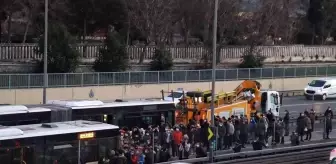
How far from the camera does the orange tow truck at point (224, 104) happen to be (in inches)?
1203

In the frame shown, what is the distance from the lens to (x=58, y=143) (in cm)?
1897

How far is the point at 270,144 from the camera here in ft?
91.6

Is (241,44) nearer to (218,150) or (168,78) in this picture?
(168,78)

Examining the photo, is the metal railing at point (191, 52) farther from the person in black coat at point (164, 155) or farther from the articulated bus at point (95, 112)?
the person in black coat at point (164, 155)

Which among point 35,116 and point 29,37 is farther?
point 29,37

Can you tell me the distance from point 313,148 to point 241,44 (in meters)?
39.0

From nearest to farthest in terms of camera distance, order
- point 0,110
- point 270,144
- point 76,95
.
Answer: point 0,110 → point 270,144 → point 76,95

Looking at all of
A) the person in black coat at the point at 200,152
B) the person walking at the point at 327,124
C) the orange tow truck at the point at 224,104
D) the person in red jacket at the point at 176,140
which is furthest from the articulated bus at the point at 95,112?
the person walking at the point at 327,124

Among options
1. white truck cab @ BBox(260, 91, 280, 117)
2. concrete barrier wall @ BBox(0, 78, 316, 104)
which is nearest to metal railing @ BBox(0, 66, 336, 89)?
concrete barrier wall @ BBox(0, 78, 316, 104)

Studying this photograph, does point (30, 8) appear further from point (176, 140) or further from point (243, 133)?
point (176, 140)

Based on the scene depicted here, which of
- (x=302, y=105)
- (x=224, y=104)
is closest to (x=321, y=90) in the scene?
(x=302, y=105)

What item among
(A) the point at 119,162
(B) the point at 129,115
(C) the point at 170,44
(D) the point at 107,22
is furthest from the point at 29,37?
(A) the point at 119,162

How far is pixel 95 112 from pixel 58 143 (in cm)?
647

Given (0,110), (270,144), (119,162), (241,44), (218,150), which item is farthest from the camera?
(241,44)
